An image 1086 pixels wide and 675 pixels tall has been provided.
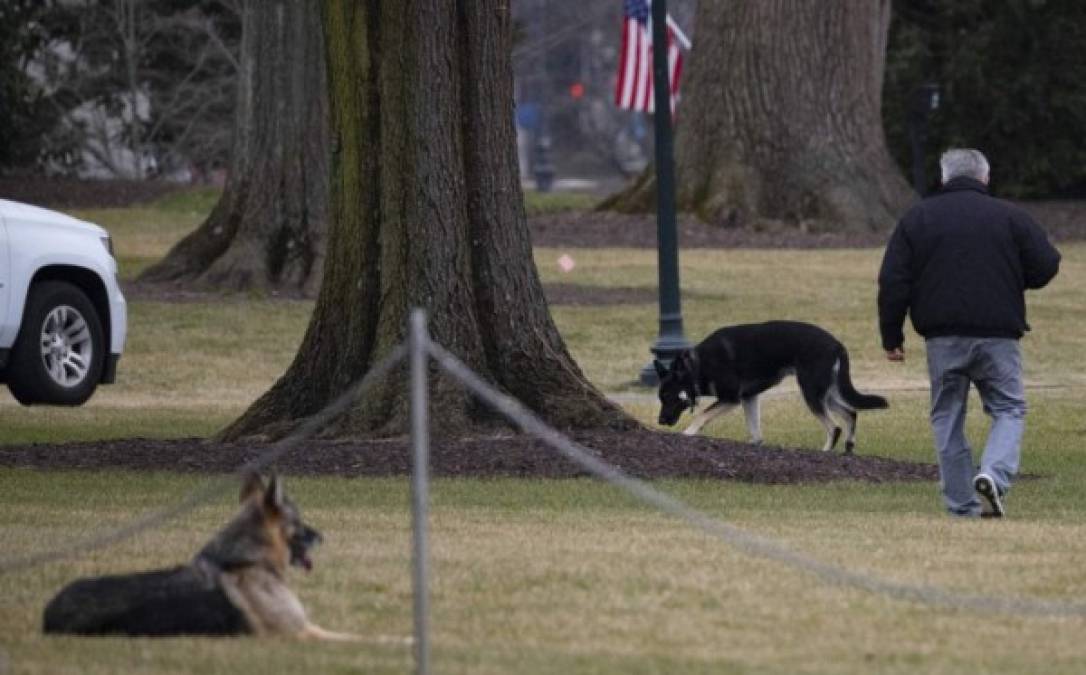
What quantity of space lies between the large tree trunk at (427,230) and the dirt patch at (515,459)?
328 mm

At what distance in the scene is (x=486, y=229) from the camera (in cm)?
1479

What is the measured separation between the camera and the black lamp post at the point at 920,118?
39.1 meters

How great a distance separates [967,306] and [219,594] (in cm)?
571

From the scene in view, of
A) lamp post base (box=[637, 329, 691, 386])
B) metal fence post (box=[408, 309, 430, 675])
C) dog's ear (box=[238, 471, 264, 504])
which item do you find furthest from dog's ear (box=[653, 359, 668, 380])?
metal fence post (box=[408, 309, 430, 675])

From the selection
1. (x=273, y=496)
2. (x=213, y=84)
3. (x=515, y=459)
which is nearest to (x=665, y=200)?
(x=515, y=459)

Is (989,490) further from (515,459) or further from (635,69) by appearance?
(635,69)

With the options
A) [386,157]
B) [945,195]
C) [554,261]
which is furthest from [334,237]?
[554,261]

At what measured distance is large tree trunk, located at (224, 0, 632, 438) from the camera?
14555 mm

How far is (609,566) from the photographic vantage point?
1007 cm

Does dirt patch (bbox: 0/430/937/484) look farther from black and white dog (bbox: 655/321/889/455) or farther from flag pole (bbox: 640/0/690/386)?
flag pole (bbox: 640/0/690/386)

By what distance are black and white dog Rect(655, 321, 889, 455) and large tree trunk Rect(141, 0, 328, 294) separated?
31.8 feet

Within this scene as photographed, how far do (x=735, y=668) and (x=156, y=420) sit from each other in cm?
1205

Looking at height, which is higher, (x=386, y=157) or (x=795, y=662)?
(x=386, y=157)

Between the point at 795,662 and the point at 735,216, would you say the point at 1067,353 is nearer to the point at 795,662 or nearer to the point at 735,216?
the point at 735,216
